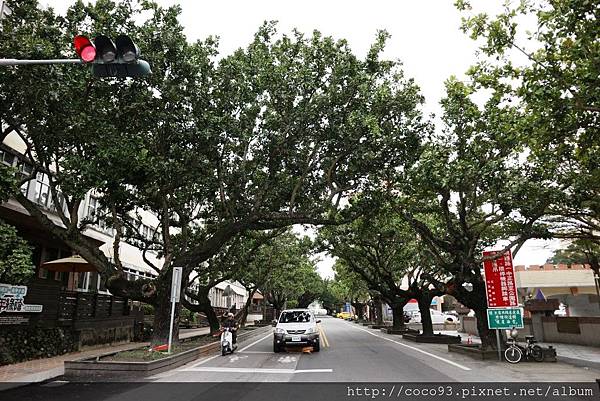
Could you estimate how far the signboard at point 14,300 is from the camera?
1345cm

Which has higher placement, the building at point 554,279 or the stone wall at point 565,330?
the building at point 554,279

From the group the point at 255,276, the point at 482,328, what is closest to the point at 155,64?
the point at 482,328

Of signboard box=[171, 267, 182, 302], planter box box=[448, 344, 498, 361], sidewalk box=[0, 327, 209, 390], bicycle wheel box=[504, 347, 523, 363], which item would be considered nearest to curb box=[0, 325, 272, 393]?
sidewalk box=[0, 327, 209, 390]

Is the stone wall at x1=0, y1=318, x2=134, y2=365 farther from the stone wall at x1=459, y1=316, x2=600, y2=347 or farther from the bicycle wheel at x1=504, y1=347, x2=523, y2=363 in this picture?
the stone wall at x1=459, y1=316, x2=600, y2=347

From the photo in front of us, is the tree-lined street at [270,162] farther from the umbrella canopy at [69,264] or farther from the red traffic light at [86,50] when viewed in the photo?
the red traffic light at [86,50]

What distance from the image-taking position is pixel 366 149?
1563cm

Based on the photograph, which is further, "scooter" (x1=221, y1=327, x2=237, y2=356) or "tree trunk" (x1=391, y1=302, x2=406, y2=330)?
"tree trunk" (x1=391, y1=302, x2=406, y2=330)

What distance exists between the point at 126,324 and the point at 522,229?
18.8 m

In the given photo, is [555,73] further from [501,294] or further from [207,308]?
[207,308]

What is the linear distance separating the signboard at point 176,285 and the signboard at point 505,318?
10.4 meters

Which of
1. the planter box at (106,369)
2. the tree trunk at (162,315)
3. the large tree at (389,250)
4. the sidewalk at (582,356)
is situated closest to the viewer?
the planter box at (106,369)

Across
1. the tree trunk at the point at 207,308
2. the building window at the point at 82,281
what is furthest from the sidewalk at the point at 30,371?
the tree trunk at the point at 207,308

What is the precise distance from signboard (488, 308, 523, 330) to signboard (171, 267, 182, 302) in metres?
10.4

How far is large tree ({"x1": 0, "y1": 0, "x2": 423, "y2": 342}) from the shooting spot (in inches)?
475
